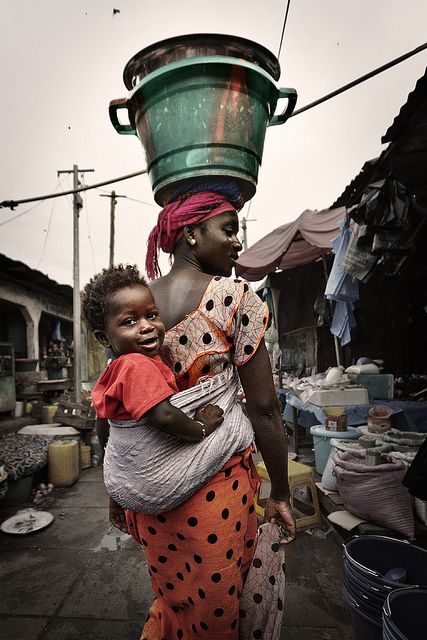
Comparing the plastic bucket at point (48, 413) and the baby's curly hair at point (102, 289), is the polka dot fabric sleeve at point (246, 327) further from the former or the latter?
the plastic bucket at point (48, 413)

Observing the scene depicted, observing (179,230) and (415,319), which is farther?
(415,319)

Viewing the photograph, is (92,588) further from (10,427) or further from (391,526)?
(10,427)

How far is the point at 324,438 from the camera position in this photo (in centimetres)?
449

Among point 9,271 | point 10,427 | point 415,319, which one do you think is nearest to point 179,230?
point 415,319

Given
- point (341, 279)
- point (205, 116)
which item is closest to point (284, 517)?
point (205, 116)

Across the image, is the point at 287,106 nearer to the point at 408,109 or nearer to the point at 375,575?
the point at 408,109

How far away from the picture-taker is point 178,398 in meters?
1.23

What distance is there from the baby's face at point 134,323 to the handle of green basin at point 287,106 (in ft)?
3.28

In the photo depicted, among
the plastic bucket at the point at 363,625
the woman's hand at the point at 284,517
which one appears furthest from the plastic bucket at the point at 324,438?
the woman's hand at the point at 284,517

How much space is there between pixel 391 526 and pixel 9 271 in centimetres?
997

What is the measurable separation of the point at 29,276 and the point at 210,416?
1055cm

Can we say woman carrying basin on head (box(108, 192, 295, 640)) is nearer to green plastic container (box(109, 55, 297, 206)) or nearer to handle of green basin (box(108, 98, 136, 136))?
green plastic container (box(109, 55, 297, 206))

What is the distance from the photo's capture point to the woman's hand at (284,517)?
143cm

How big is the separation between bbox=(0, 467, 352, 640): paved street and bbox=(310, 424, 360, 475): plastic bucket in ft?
2.88
